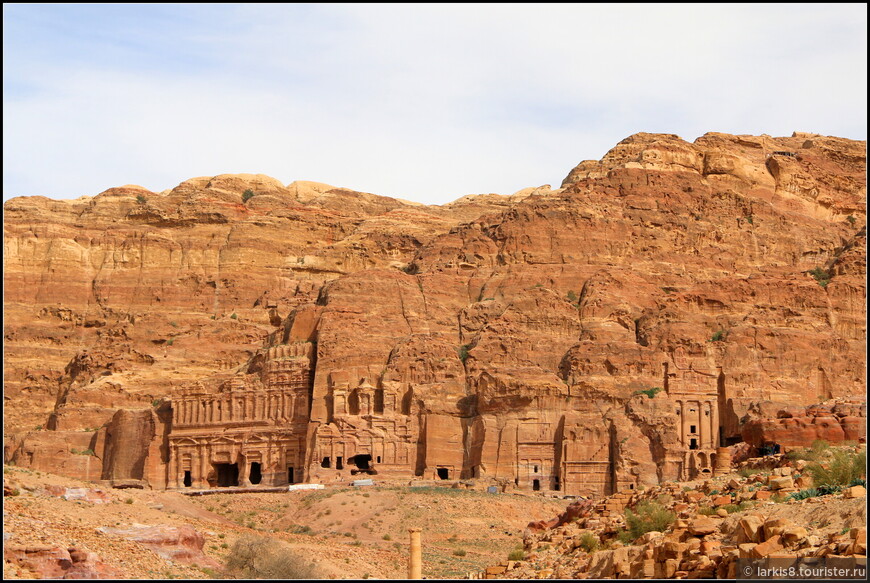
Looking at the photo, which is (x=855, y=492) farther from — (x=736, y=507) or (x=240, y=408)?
(x=240, y=408)

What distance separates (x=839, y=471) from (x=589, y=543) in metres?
8.46

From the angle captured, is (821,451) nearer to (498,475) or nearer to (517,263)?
(498,475)

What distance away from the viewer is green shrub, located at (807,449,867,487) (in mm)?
46781

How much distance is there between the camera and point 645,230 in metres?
120

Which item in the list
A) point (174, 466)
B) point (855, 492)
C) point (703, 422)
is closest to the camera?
point (855, 492)

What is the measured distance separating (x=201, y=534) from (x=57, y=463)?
171 ft

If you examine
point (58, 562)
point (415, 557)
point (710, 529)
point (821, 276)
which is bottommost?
point (58, 562)

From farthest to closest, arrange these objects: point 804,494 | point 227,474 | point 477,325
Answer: point 477,325 < point 227,474 < point 804,494

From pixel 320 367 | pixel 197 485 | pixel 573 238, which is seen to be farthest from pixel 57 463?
pixel 573 238

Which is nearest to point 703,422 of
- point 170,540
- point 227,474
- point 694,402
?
point 694,402

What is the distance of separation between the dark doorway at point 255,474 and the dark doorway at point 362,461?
8.23m

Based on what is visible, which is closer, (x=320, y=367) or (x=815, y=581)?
(x=815, y=581)

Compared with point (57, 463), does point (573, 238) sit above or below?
above

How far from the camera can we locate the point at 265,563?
55656 millimetres
